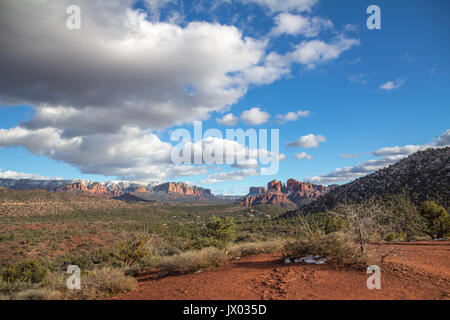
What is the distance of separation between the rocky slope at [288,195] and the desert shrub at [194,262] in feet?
446

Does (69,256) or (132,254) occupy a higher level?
(132,254)

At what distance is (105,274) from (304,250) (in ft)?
25.2

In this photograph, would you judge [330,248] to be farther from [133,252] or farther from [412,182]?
[412,182]

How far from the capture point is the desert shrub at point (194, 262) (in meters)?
10.0

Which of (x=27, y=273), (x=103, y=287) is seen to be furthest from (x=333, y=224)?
(x=27, y=273)

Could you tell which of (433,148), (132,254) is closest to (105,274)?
(132,254)

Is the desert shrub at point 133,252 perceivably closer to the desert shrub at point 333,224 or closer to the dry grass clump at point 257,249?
the dry grass clump at point 257,249

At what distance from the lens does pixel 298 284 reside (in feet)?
22.8

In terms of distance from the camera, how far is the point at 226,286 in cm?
738

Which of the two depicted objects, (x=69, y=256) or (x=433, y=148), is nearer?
(x=69, y=256)

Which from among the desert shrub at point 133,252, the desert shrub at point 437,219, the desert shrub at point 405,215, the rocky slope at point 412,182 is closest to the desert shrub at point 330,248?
the desert shrub at point 133,252
